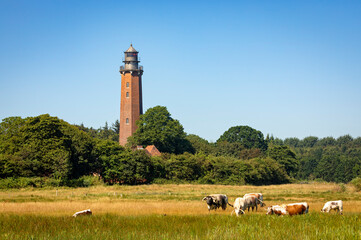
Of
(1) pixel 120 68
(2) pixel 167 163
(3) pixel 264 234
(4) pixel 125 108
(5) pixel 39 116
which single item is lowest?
(3) pixel 264 234

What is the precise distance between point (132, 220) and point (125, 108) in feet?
263

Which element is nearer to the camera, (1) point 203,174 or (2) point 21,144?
(2) point 21,144

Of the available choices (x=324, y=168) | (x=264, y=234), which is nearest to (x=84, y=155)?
(x=264, y=234)

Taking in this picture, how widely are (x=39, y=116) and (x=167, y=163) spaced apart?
928 inches

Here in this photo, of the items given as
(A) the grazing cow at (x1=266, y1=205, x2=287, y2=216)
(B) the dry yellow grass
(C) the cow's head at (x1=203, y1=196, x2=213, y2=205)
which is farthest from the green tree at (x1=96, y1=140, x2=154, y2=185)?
(A) the grazing cow at (x1=266, y1=205, x2=287, y2=216)

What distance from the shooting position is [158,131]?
96938mm

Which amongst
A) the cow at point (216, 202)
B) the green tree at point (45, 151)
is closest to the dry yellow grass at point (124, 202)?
the cow at point (216, 202)

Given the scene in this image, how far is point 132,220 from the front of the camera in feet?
69.9

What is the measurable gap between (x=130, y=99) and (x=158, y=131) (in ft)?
33.6

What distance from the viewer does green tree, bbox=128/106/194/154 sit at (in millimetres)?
96688

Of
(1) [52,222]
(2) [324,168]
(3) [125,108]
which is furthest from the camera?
(2) [324,168]

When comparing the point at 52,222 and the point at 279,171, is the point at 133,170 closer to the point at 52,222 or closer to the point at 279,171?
the point at 279,171

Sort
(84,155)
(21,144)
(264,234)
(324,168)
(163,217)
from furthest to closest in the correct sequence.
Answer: (324,168)
(84,155)
(21,144)
(163,217)
(264,234)

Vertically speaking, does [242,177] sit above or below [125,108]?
below
